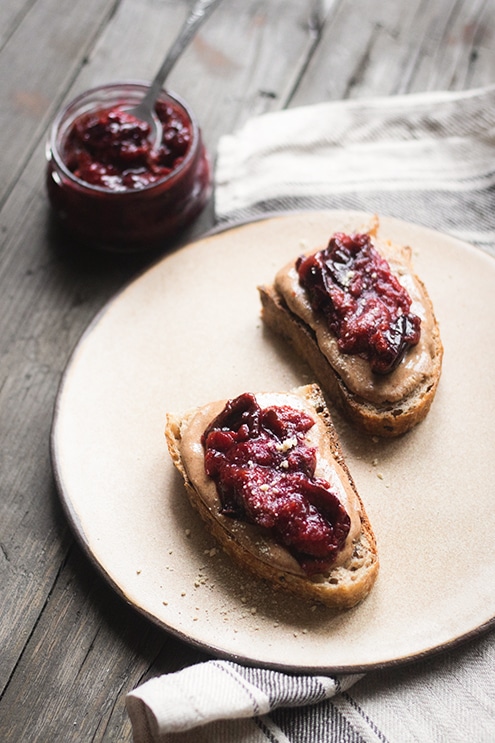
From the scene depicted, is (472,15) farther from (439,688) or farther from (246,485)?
(439,688)

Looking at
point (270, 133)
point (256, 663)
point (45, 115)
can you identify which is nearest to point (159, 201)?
point (270, 133)

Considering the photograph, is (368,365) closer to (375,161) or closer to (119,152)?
(375,161)

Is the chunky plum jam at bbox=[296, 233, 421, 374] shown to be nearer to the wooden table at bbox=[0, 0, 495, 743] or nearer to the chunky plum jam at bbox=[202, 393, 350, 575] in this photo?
the chunky plum jam at bbox=[202, 393, 350, 575]

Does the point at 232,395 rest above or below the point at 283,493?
below

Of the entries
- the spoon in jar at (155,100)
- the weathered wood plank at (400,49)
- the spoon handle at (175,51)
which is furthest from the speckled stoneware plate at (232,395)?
the weathered wood plank at (400,49)

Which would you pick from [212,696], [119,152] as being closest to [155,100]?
[119,152]

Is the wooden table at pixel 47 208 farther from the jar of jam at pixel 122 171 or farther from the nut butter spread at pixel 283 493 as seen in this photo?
the nut butter spread at pixel 283 493
